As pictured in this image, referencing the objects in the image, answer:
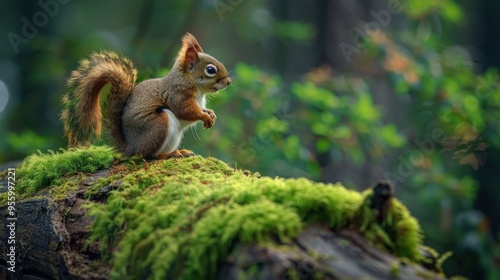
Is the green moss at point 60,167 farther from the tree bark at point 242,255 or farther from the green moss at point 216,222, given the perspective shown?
the green moss at point 216,222

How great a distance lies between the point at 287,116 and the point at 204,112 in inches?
76.2

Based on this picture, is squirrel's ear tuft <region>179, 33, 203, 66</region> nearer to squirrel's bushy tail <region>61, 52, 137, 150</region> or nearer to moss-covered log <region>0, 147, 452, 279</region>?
squirrel's bushy tail <region>61, 52, 137, 150</region>

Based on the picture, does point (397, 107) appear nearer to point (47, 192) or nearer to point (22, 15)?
point (22, 15)

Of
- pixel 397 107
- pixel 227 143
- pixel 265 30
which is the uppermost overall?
pixel 397 107

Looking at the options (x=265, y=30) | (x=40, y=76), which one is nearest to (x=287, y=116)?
(x=265, y=30)

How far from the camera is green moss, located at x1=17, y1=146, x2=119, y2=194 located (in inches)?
96.5

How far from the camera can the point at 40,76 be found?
5.41 metres

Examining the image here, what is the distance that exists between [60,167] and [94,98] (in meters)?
0.52

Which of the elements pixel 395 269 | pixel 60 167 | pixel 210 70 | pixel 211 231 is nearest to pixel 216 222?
pixel 211 231

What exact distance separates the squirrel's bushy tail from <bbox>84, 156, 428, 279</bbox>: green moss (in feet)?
3.22

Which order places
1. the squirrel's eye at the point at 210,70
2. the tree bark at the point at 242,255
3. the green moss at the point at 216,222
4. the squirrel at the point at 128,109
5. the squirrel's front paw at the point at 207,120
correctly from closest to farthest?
1. the tree bark at the point at 242,255
2. the green moss at the point at 216,222
3. the squirrel at the point at 128,109
4. the squirrel's front paw at the point at 207,120
5. the squirrel's eye at the point at 210,70

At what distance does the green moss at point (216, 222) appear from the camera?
1.53 metres

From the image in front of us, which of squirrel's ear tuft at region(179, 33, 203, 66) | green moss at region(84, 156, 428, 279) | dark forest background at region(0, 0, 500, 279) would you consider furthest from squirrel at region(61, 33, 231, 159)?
green moss at region(84, 156, 428, 279)

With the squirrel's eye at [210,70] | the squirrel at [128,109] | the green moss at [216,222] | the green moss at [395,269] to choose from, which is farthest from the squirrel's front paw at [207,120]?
the green moss at [395,269]
